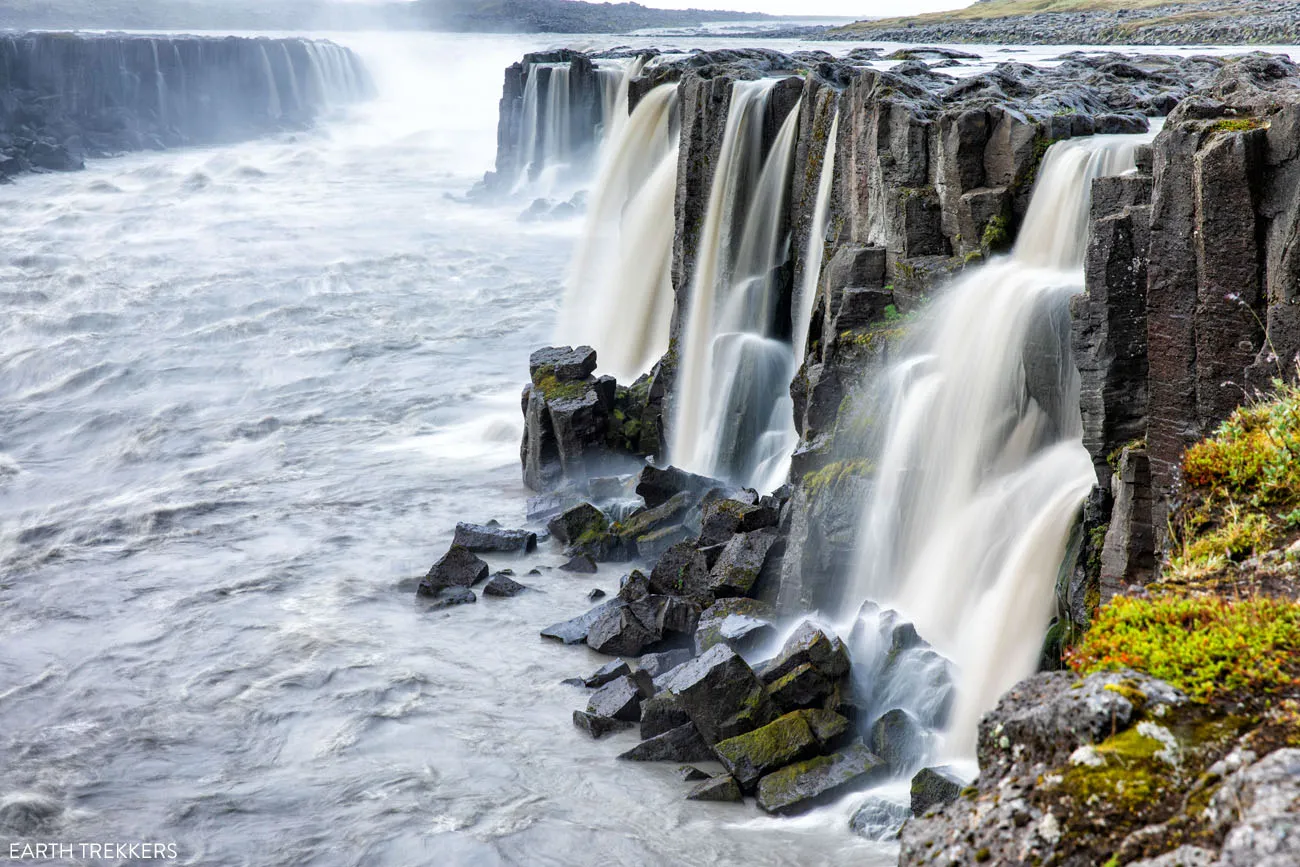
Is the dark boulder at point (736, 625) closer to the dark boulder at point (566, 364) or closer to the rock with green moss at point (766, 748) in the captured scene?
the rock with green moss at point (766, 748)

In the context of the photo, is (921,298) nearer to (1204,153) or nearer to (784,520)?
(784,520)

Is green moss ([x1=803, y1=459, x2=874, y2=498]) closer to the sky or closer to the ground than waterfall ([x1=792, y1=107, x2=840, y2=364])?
closer to the ground

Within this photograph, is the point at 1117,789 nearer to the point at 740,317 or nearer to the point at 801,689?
the point at 801,689

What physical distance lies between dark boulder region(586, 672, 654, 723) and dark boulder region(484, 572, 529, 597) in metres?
4.02

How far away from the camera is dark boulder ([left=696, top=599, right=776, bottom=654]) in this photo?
16.0 meters

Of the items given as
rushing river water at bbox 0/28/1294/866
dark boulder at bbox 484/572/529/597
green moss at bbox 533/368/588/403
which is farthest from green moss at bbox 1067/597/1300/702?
green moss at bbox 533/368/588/403

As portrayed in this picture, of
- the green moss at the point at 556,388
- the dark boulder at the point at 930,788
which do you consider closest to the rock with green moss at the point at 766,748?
the dark boulder at the point at 930,788

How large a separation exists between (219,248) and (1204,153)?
4523cm

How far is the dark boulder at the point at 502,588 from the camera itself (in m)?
19.1

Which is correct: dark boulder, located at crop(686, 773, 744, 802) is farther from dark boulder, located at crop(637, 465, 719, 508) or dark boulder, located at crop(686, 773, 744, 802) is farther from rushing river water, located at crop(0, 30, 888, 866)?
dark boulder, located at crop(637, 465, 719, 508)

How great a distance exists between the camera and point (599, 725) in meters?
14.6

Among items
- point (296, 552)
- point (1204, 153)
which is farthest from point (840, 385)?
point (296, 552)

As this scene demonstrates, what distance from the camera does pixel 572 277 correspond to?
3522 cm

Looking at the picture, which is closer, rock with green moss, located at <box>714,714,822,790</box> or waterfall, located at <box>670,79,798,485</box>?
rock with green moss, located at <box>714,714,822,790</box>
